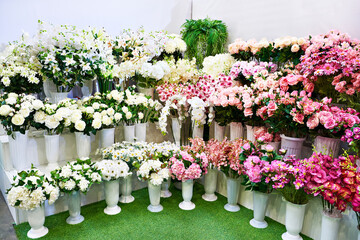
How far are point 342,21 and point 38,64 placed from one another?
3031mm

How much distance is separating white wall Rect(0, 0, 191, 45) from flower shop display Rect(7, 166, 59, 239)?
1831 millimetres

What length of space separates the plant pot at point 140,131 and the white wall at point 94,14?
5.33 feet

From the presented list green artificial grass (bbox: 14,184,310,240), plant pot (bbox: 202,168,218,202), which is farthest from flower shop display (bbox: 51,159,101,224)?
plant pot (bbox: 202,168,218,202)

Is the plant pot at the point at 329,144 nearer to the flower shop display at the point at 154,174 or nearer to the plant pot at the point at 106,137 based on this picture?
the flower shop display at the point at 154,174

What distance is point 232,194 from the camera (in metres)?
2.80

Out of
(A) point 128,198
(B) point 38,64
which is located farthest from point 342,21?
(B) point 38,64

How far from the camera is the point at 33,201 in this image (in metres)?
2.16

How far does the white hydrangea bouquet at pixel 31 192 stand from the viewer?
2148 millimetres

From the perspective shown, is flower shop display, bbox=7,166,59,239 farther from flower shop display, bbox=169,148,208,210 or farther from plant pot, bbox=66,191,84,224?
flower shop display, bbox=169,148,208,210

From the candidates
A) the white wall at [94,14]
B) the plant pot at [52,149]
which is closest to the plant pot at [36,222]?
the plant pot at [52,149]

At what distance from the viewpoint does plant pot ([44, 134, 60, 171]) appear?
2.73 meters

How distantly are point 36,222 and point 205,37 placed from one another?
284 cm

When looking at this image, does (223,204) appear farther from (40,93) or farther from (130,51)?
(40,93)

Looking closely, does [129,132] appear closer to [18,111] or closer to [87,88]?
[87,88]
